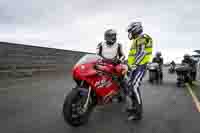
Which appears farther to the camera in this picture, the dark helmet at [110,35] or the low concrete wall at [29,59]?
the low concrete wall at [29,59]

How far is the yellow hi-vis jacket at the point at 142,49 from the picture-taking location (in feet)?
21.7

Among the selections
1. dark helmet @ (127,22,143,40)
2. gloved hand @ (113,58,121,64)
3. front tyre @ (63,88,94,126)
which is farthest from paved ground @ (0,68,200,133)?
dark helmet @ (127,22,143,40)

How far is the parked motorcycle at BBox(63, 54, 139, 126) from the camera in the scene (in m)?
5.34

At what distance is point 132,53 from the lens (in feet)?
22.5

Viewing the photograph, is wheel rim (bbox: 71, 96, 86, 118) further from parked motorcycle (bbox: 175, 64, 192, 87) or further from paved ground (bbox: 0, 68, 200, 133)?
parked motorcycle (bbox: 175, 64, 192, 87)

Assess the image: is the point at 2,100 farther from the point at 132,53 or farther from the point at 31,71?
the point at 31,71

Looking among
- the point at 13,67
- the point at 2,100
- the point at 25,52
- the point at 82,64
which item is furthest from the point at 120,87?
the point at 25,52

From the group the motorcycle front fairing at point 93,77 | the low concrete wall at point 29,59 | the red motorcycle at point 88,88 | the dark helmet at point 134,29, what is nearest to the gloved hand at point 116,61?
the red motorcycle at point 88,88

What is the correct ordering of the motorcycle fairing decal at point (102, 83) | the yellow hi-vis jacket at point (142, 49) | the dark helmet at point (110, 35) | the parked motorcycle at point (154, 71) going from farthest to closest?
the parked motorcycle at point (154, 71), the yellow hi-vis jacket at point (142, 49), the dark helmet at point (110, 35), the motorcycle fairing decal at point (102, 83)

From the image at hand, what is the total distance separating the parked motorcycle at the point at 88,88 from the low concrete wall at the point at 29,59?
9.91 metres

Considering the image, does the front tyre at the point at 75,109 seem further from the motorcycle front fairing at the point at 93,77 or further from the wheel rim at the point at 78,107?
the motorcycle front fairing at the point at 93,77

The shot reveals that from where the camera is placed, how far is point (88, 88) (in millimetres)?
5508

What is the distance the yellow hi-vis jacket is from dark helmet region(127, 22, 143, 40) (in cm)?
11

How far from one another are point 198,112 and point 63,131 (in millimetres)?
3839
